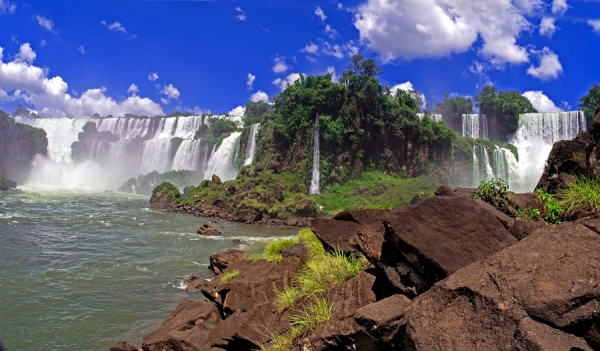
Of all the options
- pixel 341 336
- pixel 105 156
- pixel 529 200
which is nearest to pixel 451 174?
pixel 529 200

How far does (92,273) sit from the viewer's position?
555 inches

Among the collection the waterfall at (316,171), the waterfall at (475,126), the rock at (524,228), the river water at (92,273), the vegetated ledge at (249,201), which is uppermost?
the waterfall at (475,126)

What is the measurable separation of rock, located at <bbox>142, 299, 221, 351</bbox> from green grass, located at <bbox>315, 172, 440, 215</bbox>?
29491mm

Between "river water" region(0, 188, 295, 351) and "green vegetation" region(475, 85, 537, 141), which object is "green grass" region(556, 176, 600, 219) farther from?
"green vegetation" region(475, 85, 537, 141)

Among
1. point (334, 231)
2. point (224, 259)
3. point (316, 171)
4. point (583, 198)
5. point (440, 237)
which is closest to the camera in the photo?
point (440, 237)

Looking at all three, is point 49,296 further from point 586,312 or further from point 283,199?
point 283,199

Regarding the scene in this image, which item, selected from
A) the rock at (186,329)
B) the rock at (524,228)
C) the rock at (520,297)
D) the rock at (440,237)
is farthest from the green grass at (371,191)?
the rock at (520,297)

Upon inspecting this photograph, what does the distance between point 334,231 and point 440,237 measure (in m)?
3.51

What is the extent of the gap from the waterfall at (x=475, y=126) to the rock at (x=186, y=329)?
179ft

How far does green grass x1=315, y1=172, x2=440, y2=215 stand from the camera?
38875mm

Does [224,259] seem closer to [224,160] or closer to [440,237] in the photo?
[440,237]

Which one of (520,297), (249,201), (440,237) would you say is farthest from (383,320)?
(249,201)

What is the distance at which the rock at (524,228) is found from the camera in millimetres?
4461

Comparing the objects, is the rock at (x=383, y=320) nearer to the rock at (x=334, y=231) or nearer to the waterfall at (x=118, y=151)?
the rock at (x=334, y=231)
